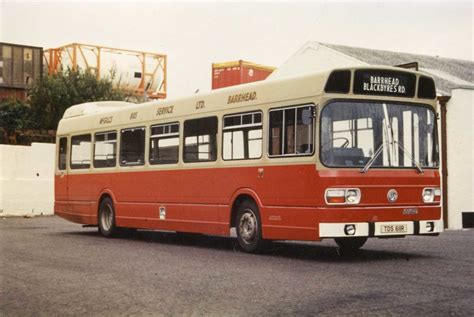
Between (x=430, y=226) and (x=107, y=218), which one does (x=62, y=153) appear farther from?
(x=430, y=226)

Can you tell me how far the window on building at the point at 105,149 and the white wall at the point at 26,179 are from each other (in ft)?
42.1

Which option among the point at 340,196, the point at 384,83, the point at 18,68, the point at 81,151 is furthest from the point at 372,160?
the point at 18,68

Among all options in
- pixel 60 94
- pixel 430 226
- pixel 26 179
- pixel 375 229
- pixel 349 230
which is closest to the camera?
pixel 349 230

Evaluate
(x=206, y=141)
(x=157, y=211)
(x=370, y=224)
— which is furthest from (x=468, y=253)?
(x=157, y=211)

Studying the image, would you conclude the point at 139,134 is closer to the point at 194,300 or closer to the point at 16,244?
the point at 16,244

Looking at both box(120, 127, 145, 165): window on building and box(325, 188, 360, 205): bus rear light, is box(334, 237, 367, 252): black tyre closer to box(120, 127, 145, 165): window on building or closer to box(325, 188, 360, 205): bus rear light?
box(325, 188, 360, 205): bus rear light

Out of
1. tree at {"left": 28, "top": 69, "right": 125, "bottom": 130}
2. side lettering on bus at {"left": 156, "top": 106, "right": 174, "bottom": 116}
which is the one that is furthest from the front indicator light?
tree at {"left": 28, "top": 69, "right": 125, "bottom": 130}

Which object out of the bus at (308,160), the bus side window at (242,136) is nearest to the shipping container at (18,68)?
the bus at (308,160)

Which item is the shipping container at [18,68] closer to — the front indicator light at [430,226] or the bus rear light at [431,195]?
the bus rear light at [431,195]

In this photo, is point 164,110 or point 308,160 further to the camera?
point 164,110

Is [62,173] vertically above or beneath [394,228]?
above

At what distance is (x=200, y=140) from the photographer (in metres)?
15.0

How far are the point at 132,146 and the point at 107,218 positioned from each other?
6.96 feet

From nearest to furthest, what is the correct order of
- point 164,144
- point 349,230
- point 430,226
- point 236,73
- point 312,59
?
point 349,230
point 430,226
point 164,144
point 312,59
point 236,73
